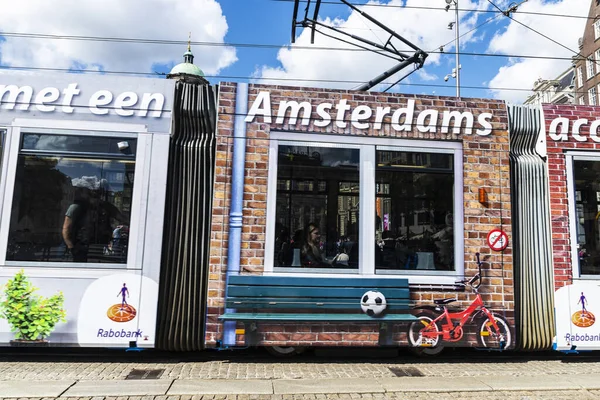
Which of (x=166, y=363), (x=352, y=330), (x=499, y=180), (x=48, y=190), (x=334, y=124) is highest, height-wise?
(x=334, y=124)

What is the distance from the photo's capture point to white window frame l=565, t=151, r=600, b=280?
517 cm

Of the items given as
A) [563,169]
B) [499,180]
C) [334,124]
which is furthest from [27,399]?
[563,169]

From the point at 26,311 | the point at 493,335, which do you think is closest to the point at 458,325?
the point at 493,335

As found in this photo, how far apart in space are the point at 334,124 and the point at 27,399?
13.1 ft

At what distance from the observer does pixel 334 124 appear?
514cm

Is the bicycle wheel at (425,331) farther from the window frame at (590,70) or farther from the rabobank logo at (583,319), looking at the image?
the window frame at (590,70)

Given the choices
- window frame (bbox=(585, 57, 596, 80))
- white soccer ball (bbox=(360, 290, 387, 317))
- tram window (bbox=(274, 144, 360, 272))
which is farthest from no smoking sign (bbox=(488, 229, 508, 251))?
window frame (bbox=(585, 57, 596, 80))

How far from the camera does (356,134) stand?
5.16 metres

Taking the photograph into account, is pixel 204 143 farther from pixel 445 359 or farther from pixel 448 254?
pixel 445 359

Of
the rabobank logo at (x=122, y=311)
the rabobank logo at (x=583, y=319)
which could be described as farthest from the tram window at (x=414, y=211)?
the rabobank logo at (x=122, y=311)

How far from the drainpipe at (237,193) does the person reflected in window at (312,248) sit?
0.75 m

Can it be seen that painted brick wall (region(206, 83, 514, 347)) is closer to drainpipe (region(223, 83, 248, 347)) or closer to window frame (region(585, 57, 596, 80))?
drainpipe (region(223, 83, 248, 347))

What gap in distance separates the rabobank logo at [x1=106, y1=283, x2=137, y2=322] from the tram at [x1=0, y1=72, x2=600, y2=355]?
0.08ft

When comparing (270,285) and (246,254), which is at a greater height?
(246,254)
